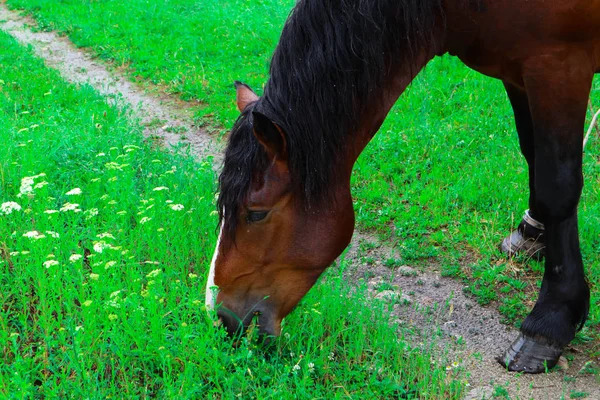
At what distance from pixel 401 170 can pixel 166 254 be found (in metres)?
2.36

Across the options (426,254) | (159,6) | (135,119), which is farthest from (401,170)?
(159,6)

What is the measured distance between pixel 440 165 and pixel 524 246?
1296 mm

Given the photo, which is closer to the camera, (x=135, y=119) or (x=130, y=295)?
(x=130, y=295)

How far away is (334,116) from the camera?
2.79 m

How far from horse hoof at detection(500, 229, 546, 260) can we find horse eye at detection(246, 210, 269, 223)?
79.0 inches

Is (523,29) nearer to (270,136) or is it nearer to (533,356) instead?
(270,136)

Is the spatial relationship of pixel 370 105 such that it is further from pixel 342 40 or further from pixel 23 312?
pixel 23 312

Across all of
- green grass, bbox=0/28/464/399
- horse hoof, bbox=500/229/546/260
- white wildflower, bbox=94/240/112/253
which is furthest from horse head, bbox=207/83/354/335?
horse hoof, bbox=500/229/546/260

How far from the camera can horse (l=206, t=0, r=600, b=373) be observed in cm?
277

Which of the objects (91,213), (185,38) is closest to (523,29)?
(91,213)

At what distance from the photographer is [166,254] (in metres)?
3.66

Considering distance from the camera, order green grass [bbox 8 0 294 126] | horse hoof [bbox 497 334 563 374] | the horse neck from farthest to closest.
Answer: green grass [bbox 8 0 294 126] → horse hoof [bbox 497 334 563 374] → the horse neck

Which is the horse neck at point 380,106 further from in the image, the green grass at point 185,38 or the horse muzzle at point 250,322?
the green grass at point 185,38

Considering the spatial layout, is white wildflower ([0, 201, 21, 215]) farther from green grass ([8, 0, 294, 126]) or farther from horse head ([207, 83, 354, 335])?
green grass ([8, 0, 294, 126])
